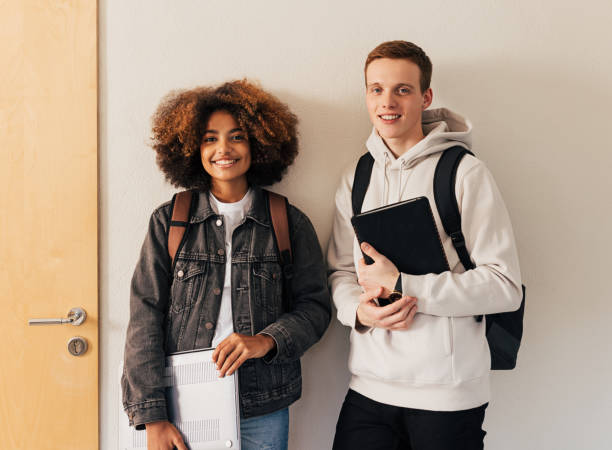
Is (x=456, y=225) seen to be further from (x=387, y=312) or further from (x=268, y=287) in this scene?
(x=268, y=287)

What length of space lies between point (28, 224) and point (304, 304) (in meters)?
0.97

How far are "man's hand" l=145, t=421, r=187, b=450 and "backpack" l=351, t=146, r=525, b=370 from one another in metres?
0.85

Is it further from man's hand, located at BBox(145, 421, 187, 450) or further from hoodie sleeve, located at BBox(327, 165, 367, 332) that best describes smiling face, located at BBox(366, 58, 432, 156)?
man's hand, located at BBox(145, 421, 187, 450)

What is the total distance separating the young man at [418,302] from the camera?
4.15ft

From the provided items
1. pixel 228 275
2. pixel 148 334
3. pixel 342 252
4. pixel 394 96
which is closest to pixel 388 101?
pixel 394 96

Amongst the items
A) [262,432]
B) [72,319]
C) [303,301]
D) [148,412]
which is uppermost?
[303,301]

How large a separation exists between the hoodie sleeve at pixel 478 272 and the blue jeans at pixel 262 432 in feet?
1.97

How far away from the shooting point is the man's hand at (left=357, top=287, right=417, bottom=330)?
125 cm

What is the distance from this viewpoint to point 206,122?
1426 mm

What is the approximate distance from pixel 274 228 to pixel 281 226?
0.08 ft

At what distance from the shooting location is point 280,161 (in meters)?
1.54

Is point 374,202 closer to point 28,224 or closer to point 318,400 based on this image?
point 318,400

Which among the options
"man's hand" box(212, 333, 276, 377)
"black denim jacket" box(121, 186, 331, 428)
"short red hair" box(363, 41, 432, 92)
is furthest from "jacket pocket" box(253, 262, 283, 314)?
"short red hair" box(363, 41, 432, 92)

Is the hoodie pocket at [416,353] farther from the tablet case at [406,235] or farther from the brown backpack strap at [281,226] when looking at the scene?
the brown backpack strap at [281,226]
